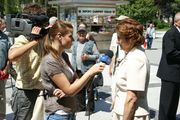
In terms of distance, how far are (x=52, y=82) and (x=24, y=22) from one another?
3.79 ft

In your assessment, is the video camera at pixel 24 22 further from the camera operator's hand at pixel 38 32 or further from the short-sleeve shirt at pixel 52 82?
the short-sleeve shirt at pixel 52 82

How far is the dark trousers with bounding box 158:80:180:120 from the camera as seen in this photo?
5.94 m

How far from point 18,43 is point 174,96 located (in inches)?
110

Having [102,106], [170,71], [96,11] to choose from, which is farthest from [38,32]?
[96,11]

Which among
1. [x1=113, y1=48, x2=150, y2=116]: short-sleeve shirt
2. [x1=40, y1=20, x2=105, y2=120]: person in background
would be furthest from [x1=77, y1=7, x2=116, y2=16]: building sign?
[x1=40, y1=20, x2=105, y2=120]: person in background

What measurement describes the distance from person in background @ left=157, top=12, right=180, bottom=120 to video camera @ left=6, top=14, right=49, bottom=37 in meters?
2.22

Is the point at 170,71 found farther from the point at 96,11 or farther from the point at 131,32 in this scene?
the point at 96,11

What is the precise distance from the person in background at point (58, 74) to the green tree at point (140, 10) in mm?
37989

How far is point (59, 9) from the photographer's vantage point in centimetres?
2127

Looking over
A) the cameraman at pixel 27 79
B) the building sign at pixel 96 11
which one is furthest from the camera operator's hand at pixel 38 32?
the building sign at pixel 96 11

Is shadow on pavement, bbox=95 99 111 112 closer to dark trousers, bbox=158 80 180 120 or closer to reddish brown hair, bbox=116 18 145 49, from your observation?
dark trousers, bbox=158 80 180 120

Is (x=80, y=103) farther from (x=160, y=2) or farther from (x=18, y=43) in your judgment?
(x=160, y=2)

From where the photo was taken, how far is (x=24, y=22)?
4160 mm

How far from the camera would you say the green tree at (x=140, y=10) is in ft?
136
